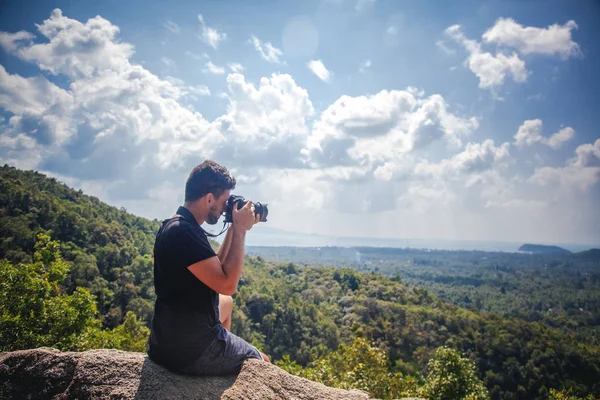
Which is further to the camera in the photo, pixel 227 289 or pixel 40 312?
pixel 40 312

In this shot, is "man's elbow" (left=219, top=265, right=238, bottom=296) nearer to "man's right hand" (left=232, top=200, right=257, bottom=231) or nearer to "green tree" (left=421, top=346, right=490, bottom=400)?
"man's right hand" (left=232, top=200, right=257, bottom=231)

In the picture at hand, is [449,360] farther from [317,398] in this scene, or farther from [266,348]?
[266,348]

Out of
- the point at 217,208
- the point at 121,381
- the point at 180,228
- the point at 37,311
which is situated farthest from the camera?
the point at 37,311

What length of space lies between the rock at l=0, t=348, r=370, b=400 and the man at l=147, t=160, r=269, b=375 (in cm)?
13

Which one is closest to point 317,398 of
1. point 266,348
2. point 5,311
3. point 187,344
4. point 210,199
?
point 187,344

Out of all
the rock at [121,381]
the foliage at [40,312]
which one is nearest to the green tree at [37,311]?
the foliage at [40,312]

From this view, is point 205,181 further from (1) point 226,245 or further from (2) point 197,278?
(2) point 197,278

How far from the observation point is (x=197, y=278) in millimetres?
2947

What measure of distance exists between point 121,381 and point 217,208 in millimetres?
1798

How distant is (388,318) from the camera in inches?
3031

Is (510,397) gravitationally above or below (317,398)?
below

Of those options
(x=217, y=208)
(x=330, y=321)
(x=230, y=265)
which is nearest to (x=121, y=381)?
(x=230, y=265)

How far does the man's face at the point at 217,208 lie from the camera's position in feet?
11.1

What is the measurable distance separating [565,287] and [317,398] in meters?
229
